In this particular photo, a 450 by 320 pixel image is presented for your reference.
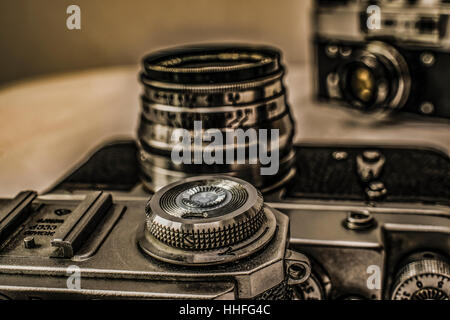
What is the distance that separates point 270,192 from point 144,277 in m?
0.24

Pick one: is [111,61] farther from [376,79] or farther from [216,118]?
[216,118]

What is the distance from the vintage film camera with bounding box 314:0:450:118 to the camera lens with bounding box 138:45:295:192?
1.40 feet

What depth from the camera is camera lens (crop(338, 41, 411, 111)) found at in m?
0.99

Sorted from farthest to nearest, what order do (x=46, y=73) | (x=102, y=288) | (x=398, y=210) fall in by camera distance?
1. (x=46, y=73)
2. (x=398, y=210)
3. (x=102, y=288)

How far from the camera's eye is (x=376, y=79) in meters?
1.00

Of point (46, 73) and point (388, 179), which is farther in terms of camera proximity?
point (46, 73)

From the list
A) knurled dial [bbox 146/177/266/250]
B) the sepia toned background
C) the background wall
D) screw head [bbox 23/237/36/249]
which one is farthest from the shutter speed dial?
the background wall

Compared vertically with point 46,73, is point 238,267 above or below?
below

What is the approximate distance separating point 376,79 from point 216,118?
0.53 meters

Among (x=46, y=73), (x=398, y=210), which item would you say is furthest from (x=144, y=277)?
(x=46, y=73)

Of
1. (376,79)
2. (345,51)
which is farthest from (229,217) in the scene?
(345,51)

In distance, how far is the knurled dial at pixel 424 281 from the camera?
1.71 ft

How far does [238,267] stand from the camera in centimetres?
43
